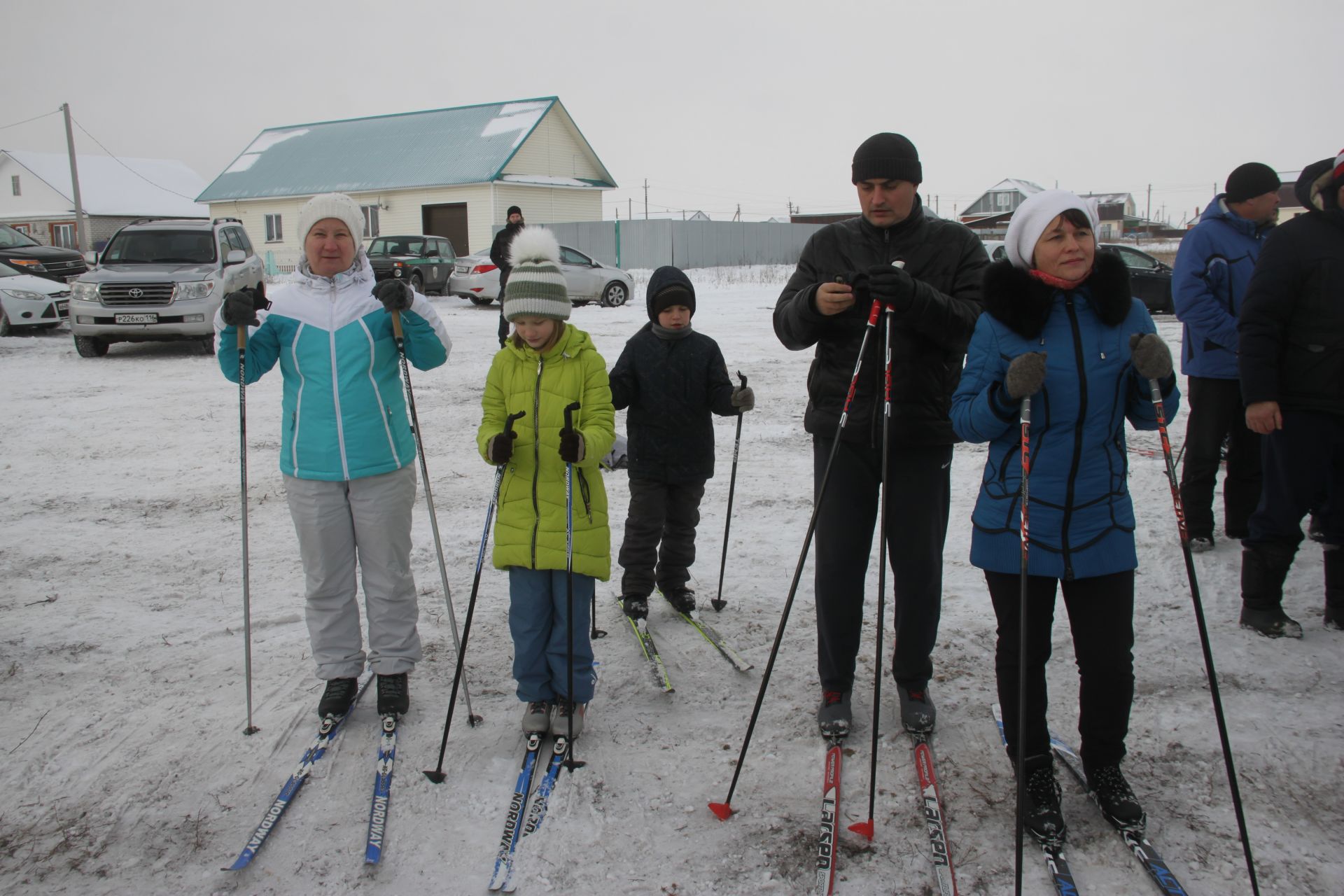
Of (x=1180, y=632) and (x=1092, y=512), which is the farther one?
(x=1180, y=632)

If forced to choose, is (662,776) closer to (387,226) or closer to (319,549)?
(319,549)

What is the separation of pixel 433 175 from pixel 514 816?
31025 millimetres

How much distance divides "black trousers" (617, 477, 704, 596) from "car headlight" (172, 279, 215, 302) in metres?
10.3

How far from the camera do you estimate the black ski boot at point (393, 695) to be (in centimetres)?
329

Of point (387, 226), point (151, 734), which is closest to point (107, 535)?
point (151, 734)

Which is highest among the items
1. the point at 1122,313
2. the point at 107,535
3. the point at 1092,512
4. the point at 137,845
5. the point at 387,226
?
the point at 387,226

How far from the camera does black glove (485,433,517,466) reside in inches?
118

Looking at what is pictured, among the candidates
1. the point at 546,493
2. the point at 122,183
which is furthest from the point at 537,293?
the point at 122,183

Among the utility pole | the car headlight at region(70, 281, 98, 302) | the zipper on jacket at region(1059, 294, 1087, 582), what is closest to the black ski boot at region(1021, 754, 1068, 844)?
the zipper on jacket at region(1059, 294, 1087, 582)

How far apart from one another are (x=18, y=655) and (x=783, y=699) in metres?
3.21

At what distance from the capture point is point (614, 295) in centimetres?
1930

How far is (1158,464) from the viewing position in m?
6.44

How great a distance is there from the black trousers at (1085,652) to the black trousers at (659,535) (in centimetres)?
180

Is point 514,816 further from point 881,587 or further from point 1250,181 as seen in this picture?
point 1250,181
